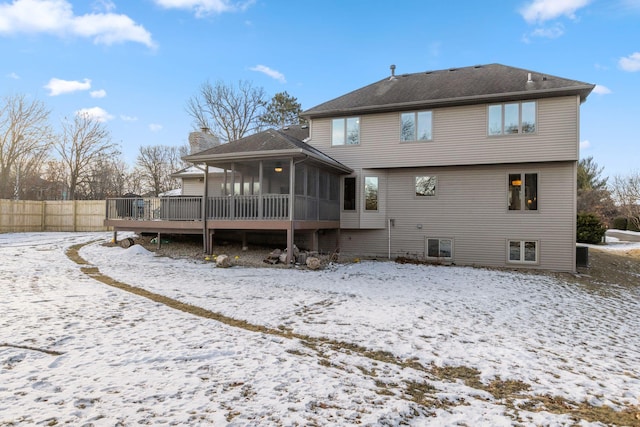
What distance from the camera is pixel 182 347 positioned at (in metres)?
4.57

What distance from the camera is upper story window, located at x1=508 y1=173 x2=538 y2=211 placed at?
42.5 ft

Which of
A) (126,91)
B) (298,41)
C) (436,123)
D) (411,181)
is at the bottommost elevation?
(411,181)

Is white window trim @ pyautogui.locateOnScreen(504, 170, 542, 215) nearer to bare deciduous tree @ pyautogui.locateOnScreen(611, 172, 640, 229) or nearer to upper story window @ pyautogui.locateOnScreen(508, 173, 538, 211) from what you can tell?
upper story window @ pyautogui.locateOnScreen(508, 173, 538, 211)

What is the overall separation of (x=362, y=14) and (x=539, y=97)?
30.8 ft

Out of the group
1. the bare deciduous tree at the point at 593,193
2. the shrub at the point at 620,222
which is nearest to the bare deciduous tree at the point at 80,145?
the bare deciduous tree at the point at 593,193

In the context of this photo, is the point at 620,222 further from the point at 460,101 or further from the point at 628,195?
the point at 460,101

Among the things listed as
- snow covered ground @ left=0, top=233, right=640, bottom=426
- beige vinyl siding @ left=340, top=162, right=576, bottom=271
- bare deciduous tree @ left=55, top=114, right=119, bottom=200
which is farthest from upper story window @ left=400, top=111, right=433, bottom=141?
bare deciduous tree @ left=55, top=114, right=119, bottom=200

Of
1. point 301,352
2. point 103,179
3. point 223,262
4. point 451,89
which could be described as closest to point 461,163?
point 451,89

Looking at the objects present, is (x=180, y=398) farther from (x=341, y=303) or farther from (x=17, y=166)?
(x=17, y=166)

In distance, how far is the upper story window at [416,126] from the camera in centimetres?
1377

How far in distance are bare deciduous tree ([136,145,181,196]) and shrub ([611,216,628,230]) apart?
43.4 metres

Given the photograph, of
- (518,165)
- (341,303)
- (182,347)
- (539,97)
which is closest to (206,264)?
(341,303)

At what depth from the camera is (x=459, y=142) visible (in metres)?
13.3

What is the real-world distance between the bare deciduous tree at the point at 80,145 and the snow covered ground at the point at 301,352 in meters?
26.7
